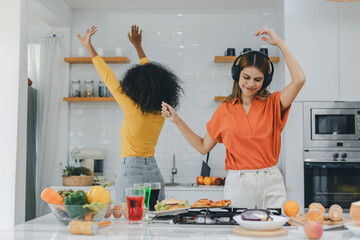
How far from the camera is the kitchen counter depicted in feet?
4.87

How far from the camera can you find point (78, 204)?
5.28 ft

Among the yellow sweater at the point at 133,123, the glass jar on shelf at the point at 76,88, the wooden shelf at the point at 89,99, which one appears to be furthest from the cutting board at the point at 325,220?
the glass jar on shelf at the point at 76,88

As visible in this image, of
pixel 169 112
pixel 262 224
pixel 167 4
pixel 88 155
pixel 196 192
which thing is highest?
pixel 167 4

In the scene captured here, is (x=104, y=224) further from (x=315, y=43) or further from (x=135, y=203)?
(x=315, y=43)

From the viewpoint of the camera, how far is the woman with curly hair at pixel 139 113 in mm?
2600

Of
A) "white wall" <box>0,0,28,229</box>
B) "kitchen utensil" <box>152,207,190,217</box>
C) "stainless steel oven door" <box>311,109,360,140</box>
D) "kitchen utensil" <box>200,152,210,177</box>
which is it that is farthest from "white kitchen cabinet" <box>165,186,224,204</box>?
"kitchen utensil" <box>152,207,190,217</box>

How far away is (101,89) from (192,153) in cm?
123

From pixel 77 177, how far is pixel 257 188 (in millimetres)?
2409

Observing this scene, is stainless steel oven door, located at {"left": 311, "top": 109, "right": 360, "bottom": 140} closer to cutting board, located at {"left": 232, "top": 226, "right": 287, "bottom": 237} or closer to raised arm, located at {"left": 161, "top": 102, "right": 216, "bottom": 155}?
raised arm, located at {"left": 161, "top": 102, "right": 216, "bottom": 155}

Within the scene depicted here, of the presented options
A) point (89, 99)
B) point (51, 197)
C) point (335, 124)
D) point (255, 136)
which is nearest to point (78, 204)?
point (51, 197)

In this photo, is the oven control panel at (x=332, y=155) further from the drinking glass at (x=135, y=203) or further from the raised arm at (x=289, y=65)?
the drinking glass at (x=135, y=203)

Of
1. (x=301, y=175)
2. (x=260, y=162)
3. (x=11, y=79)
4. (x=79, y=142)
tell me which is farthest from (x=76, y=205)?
(x=79, y=142)

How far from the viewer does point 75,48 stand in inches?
190

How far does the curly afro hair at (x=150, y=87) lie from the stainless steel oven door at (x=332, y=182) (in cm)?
198
